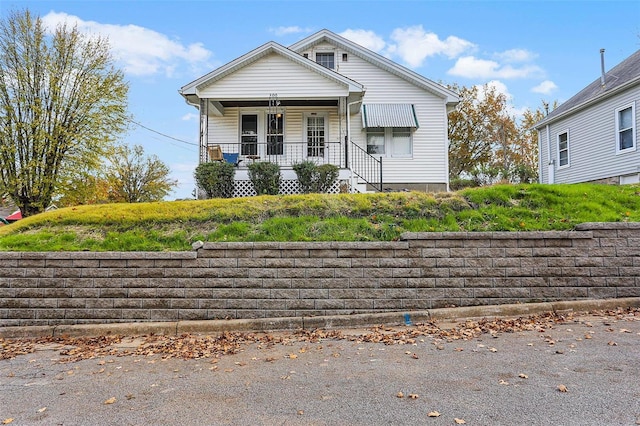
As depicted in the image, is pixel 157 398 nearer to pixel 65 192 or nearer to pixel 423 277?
pixel 423 277

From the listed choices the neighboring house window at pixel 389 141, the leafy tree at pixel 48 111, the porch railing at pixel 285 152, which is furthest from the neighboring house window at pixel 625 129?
the leafy tree at pixel 48 111

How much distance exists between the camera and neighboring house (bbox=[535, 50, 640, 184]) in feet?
46.3

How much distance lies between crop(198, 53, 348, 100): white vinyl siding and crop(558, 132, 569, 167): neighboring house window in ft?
35.4

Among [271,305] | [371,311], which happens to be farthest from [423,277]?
[271,305]

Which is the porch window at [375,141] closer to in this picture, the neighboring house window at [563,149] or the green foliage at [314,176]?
the green foliage at [314,176]

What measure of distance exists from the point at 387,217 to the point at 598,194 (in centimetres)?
452

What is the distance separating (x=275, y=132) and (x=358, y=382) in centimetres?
1271

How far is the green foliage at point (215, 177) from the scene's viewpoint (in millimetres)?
12039

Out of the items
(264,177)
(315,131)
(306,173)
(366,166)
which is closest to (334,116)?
(315,131)

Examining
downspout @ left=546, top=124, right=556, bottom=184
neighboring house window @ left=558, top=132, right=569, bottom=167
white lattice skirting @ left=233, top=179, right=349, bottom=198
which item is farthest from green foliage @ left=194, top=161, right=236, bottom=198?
neighboring house window @ left=558, top=132, right=569, bottom=167

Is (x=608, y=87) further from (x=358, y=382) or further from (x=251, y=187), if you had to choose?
(x=358, y=382)

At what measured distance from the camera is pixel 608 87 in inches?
604

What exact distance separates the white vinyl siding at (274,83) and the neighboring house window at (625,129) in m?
9.93

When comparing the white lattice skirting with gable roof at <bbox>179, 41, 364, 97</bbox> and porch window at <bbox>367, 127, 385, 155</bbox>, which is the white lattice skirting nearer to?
gable roof at <bbox>179, 41, 364, 97</bbox>
